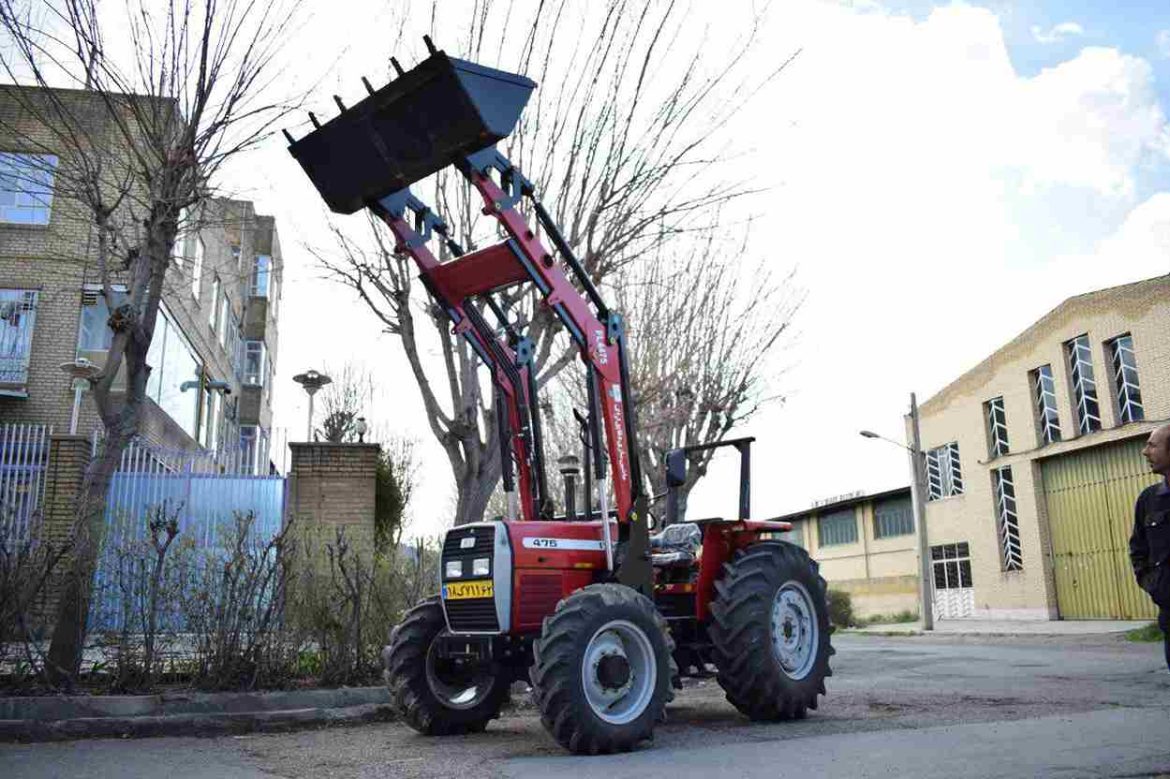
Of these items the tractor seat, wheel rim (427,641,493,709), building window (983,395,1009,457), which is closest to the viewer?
wheel rim (427,641,493,709)

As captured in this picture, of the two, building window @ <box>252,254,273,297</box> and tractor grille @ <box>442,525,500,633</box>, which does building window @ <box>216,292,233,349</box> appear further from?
tractor grille @ <box>442,525,500,633</box>

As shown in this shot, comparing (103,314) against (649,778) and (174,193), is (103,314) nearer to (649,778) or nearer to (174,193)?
(174,193)

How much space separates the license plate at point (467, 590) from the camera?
701 centimetres

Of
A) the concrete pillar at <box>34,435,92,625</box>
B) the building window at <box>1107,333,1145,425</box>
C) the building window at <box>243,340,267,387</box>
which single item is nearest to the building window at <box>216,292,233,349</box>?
the building window at <box>243,340,267,387</box>

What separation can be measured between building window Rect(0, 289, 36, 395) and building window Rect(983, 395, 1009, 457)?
29.0m

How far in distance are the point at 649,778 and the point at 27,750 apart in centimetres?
437

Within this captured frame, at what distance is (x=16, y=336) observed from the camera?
21.2 metres

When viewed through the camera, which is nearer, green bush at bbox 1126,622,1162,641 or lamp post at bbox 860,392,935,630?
green bush at bbox 1126,622,1162,641

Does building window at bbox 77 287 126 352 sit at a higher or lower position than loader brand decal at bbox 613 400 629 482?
higher

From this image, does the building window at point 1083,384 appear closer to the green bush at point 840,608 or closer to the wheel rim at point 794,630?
the green bush at point 840,608

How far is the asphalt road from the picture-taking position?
5.62 meters

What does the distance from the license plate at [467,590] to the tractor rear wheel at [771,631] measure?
5.88 feet

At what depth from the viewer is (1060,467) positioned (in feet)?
104

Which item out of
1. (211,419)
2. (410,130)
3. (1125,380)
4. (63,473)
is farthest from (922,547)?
(410,130)
